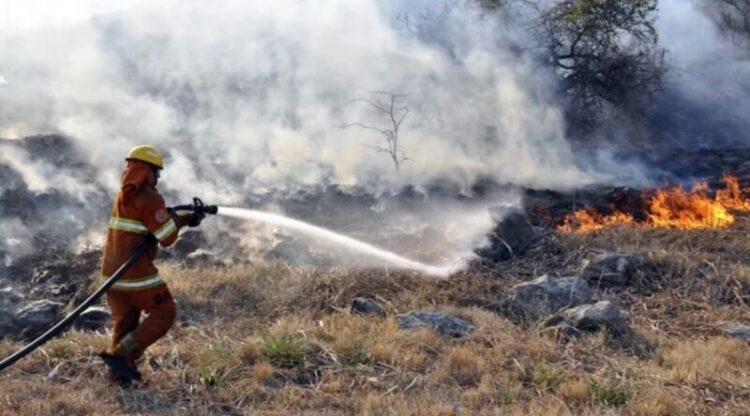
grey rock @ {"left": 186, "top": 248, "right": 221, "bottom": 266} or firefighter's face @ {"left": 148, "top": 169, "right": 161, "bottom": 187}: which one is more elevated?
firefighter's face @ {"left": 148, "top": 169, "right": 161, "bottom": 187}

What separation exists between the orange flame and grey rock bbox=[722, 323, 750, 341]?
2945mm

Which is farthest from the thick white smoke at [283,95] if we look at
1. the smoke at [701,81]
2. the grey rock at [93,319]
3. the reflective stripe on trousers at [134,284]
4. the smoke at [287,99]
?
the reflective stripe on trousers at [134,284]

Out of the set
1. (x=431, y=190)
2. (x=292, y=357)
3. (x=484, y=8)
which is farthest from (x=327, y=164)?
(x=292, y=357)

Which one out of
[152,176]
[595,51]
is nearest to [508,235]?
[152,176]

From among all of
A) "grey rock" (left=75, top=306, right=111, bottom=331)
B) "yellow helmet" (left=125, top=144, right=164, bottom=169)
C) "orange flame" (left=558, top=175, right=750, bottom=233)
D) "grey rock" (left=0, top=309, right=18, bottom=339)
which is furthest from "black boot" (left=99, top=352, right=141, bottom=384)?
"orange flame" (left=558, top=175, right=750, bottom=233)

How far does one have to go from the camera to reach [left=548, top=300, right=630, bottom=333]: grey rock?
6.03 metres

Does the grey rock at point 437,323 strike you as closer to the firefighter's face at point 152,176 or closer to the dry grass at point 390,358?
the dry grass at point 390,358

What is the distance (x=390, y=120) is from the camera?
Answer: 43.8 feet

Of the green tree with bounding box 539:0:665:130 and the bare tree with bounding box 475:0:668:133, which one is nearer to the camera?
the green tree with bounding box 539:0:665:130

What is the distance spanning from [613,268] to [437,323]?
2.35 m

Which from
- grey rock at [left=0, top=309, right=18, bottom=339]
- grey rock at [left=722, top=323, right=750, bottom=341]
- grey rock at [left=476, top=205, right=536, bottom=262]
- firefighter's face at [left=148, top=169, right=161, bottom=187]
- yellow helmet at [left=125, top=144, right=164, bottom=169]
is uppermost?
Result: yellow helmet at [left=125, top=144, right=164, bottom=169]

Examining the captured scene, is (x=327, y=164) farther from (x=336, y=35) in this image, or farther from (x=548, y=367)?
(x=548, y=367)

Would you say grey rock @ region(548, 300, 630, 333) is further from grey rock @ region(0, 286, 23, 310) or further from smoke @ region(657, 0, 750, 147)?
smoke @ region(657, 0, 750, 147)

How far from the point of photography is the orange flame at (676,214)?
957 cm
